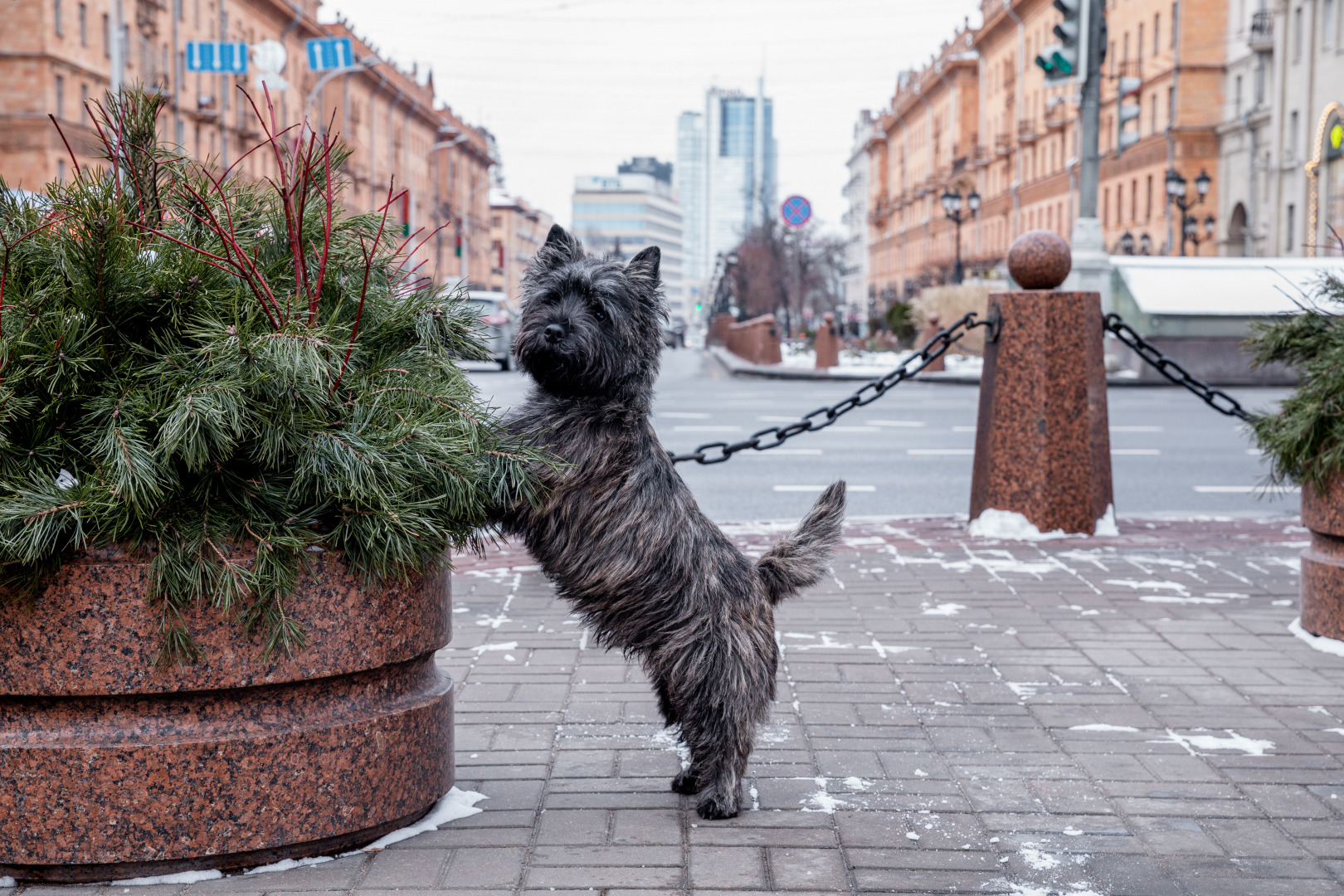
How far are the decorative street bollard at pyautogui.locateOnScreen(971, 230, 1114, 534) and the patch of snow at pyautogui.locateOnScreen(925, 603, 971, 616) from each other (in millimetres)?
1921

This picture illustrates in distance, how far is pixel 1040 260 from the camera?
8.05 metres

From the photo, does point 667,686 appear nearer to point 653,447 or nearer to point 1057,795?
point 653,447

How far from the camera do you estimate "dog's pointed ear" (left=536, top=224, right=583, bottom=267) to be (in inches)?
132

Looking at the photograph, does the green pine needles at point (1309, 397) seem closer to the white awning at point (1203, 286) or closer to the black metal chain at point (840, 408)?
the black metal chain at point (840, 408)

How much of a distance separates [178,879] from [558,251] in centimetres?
172

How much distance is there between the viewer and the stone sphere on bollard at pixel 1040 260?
8031 millimetres

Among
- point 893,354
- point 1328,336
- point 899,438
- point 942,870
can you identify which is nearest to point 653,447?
point 942,870

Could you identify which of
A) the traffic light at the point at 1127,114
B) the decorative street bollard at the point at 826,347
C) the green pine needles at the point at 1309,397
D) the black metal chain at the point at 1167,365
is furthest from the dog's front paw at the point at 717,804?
the decorative street bollard at the point at 826,347

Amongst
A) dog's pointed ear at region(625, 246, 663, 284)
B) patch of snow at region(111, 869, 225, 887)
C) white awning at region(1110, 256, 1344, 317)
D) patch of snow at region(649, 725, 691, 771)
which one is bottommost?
patch of snow at region(649, 725, 691, 771)

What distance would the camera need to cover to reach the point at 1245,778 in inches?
152

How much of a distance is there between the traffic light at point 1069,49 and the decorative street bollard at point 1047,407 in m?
7.53

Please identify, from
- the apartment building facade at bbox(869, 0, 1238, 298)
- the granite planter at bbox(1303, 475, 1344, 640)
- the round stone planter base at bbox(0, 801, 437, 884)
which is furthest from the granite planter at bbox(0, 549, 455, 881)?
the apartment building facade at bbox(869, 0, 1238, 298)

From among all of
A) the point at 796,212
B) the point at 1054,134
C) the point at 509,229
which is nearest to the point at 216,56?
the point at 796,212

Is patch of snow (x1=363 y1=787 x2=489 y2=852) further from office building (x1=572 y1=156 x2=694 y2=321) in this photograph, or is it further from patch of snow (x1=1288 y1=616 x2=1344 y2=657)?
office building (x1=572 y1=156 x2=694 y2=321)
